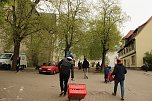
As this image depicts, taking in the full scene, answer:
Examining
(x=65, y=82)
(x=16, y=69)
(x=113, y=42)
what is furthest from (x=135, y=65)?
(x=65, y=82)

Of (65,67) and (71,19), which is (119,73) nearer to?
(65,67)

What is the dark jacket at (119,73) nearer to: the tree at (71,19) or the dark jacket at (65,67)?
the dark jacket at (65,67)

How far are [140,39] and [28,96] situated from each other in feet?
149

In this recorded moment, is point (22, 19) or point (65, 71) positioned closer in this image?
point (65, 71)

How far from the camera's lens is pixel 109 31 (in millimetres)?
44750

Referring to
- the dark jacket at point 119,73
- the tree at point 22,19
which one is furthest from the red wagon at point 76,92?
the tree at point 22,19

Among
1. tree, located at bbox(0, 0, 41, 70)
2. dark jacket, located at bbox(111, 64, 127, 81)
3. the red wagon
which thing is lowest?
the red wagon

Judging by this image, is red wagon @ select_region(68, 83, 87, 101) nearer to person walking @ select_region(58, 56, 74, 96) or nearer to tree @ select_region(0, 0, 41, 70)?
person walking @ select_region(58, 56, 74, 96)

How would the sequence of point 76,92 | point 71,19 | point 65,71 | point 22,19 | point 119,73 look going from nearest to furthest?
point 76,92
point 65,71
point 119,73
point 22,19
point 71,19

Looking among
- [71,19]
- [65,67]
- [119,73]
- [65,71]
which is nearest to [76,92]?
[65,71]

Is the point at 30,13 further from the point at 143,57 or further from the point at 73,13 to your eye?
the point at 143,57

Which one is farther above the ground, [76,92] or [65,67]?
[65,67]

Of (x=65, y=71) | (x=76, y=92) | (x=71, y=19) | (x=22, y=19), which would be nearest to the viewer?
(x=76, y=92)

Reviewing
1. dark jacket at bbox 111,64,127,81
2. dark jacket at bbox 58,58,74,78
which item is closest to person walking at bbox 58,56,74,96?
dark jacket at bbox 58,58,74,78
